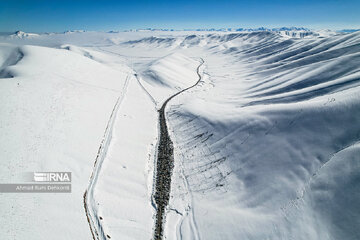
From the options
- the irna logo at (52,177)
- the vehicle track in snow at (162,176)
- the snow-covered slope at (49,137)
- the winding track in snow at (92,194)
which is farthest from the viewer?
the irna logo at (52,177)

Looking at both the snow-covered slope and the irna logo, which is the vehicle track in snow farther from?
the irna logo

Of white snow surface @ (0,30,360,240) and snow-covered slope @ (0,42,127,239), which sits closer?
snow-covered slope @ (0,42,127,239)

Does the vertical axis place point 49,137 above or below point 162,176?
above

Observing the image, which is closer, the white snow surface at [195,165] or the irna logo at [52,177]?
the white snow surface at [195,165]

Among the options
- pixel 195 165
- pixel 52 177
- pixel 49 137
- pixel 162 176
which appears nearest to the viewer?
pixel 52 177

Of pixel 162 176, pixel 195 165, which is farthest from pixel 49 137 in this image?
pixel 195 165

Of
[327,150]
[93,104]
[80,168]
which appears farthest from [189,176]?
[93,104]

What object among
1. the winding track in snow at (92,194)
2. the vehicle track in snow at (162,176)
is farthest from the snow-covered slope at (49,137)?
the vehicle track in snow at (162,176)

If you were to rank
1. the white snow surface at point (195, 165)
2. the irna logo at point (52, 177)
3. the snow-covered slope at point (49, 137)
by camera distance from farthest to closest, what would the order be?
the irna logo at point (52, 177)
the white snow surface at point (195, 165)
the snow-covered slope at point (49, 137)

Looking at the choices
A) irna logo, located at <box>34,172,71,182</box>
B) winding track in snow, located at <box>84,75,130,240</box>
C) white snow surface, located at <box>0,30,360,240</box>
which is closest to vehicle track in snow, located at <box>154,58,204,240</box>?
white snow surface, located at <box>0,30,360,240</box>

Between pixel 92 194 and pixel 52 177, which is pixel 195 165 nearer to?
pixel 92 194

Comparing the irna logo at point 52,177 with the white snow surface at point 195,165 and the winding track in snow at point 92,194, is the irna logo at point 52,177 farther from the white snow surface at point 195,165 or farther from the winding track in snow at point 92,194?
the winding track in snow at point 92,194

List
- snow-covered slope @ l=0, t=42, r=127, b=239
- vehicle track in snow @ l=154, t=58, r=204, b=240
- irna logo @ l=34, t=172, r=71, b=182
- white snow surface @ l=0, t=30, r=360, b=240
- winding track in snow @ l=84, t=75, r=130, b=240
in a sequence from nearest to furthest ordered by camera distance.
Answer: snow-covered slope @ l=0, t=42, r=127, b=239 < white snow surface @ l=0, t=30, r=360, b=240 < winding track in snow @ l=84, t=75, r=130, b=240 < vehicle track in snow @ l=154, t=58, r=204, b=240 < irna logo @ l=34, t=172, r=71, b=182
